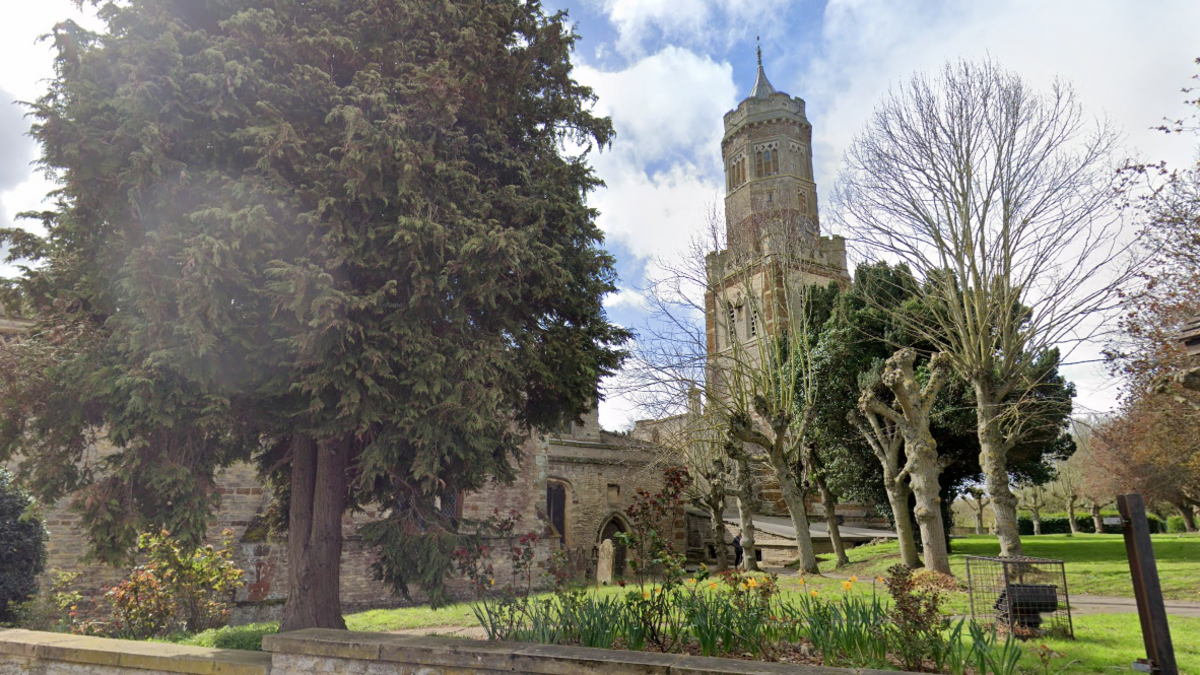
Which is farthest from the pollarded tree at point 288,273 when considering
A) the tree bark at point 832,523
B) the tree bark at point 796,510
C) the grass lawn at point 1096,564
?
the tree bark at point 832,523

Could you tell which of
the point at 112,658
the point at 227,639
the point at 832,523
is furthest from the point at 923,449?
the point at 112,658

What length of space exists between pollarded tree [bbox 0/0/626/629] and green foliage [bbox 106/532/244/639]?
2.13 meters

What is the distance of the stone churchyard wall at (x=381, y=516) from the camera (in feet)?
48.4

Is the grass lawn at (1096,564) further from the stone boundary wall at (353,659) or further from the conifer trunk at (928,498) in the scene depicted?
the stone boundary wall at (353,659)

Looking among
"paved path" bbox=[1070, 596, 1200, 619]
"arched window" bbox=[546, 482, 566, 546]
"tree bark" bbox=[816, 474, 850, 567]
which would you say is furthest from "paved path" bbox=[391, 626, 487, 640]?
"arched window" bbox=[546, 482, 566, 546]

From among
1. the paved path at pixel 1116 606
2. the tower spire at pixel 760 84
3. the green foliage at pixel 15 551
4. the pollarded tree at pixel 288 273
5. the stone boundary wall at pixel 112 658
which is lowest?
the paved path at pixel 1116 606

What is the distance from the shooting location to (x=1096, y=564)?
1545 centimetres

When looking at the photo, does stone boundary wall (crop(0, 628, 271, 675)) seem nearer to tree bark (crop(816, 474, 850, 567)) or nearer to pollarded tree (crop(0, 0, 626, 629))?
pollarded tree (crop(0, 0, 626, 629))

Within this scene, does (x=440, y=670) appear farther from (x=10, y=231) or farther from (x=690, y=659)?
(x=10, y=231)

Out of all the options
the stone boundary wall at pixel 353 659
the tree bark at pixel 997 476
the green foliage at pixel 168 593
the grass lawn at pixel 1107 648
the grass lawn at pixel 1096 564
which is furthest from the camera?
the grass lawn at pixel 1096 564

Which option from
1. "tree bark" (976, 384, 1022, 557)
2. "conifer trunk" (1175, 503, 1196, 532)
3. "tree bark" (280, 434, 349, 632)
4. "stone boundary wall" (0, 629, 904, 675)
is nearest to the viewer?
"stone boundary wall" (0, 629, 904, 675)

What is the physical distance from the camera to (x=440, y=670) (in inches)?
200

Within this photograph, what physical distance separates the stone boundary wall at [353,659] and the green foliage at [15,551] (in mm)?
6141

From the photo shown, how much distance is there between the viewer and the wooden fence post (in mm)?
3679
